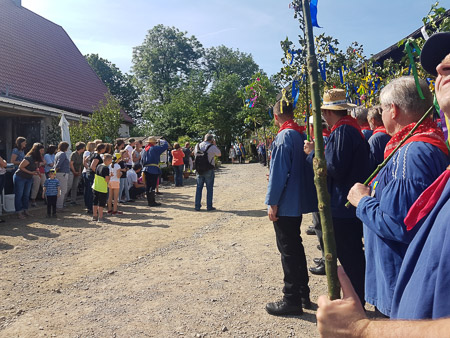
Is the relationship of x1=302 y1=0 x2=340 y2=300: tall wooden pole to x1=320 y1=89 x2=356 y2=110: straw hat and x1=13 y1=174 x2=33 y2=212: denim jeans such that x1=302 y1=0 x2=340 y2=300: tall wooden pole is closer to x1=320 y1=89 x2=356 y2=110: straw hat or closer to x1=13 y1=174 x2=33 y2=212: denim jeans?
x1=320 y1=89 x2=356 y2=110: straw hat

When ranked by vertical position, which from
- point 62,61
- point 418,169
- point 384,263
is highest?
point 62,61

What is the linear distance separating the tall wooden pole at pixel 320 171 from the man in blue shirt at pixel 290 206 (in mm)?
2317

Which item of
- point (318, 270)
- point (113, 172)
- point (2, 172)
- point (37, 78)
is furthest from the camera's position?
point (37, 78)

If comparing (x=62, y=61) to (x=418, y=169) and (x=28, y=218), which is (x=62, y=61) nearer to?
(x=28, y=218)

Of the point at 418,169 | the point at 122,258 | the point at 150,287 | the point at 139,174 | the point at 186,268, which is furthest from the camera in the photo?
the point at 139,174

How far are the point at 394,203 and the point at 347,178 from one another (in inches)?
49.8

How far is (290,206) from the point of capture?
331cm

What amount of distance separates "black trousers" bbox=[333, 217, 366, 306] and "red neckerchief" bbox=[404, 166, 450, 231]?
5.74ft

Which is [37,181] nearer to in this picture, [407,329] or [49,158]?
[49,158]

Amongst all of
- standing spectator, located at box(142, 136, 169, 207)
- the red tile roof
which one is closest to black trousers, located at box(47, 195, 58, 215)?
standing spectator, located at box(142, 136, 169, 207)

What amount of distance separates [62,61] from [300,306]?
25.0 m

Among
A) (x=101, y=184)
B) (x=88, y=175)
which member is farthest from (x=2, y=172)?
(x=101, y=184)

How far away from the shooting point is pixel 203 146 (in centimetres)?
878

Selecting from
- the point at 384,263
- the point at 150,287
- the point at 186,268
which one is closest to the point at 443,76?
the point at 384,263
